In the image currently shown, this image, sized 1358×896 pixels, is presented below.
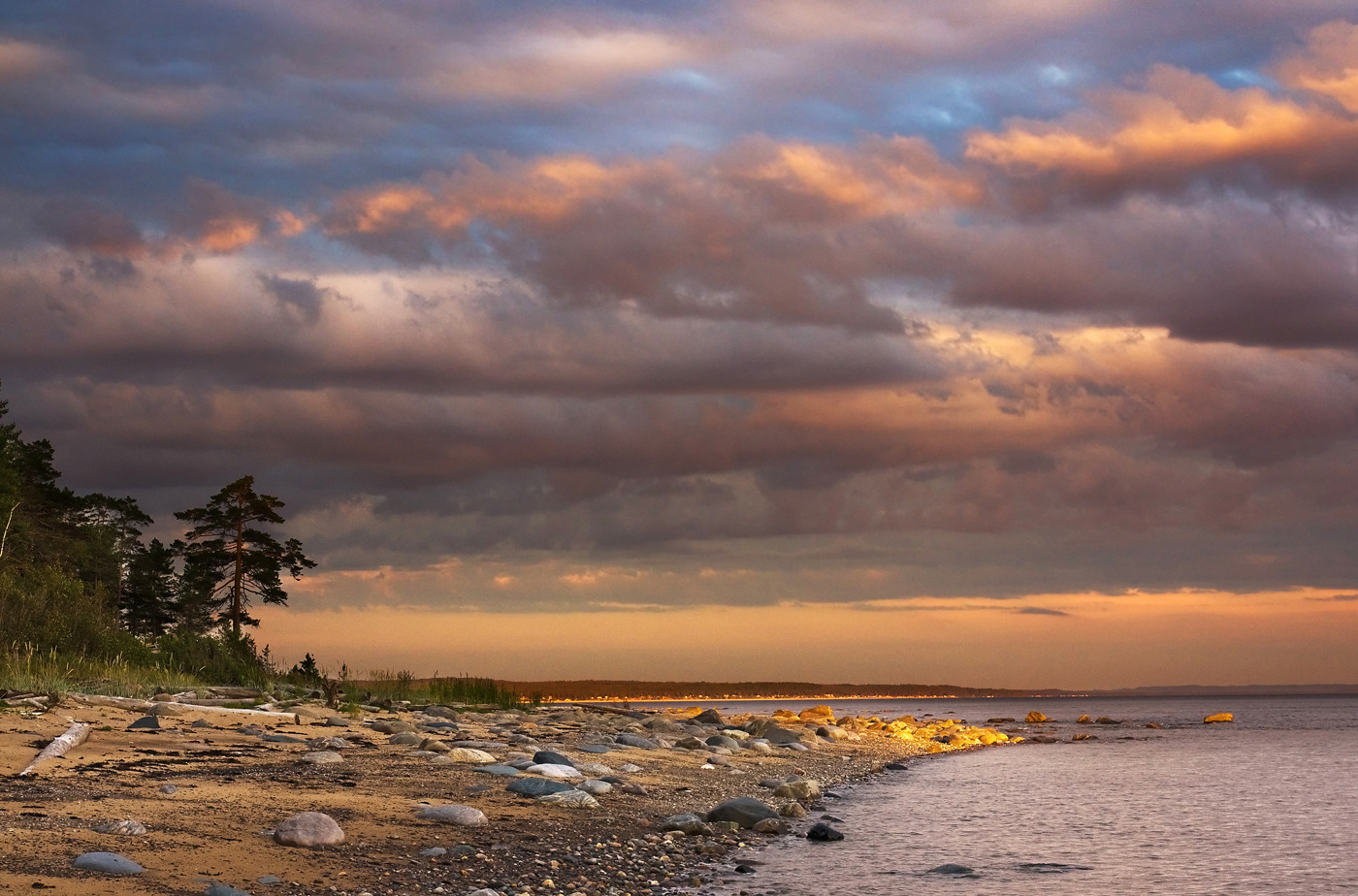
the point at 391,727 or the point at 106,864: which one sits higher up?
the point at 106,864

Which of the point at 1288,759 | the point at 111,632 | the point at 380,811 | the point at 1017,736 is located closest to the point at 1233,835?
the point at 380,811

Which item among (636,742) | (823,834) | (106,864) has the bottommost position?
(823,834)

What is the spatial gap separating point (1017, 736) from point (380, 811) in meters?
44.6

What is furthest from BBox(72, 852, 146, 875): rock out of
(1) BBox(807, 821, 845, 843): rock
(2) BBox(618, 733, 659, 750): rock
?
(2) BBox(618, 733, 659, 750): rock

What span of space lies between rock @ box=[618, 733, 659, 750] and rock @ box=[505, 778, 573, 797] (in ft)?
30.3

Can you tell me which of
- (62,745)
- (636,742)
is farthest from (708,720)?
(62,745)

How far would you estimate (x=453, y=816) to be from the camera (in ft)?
43.3

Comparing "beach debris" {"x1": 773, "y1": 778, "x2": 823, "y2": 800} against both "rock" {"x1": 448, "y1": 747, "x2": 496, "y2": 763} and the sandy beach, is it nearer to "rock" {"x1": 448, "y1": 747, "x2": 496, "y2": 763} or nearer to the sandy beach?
the sandy beach

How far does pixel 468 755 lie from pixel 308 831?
6.89 meters

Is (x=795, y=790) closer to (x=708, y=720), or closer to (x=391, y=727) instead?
(x=391, y=727)

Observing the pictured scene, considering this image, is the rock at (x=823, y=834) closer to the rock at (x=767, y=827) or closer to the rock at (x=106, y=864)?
the rock at (x=767, y=827)

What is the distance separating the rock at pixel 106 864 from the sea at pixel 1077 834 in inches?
219

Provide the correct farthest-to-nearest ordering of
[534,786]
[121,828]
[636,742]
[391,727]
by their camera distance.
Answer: [636,742], [391,727], [534,786], [121,828]

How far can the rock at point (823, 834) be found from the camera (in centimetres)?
1644
